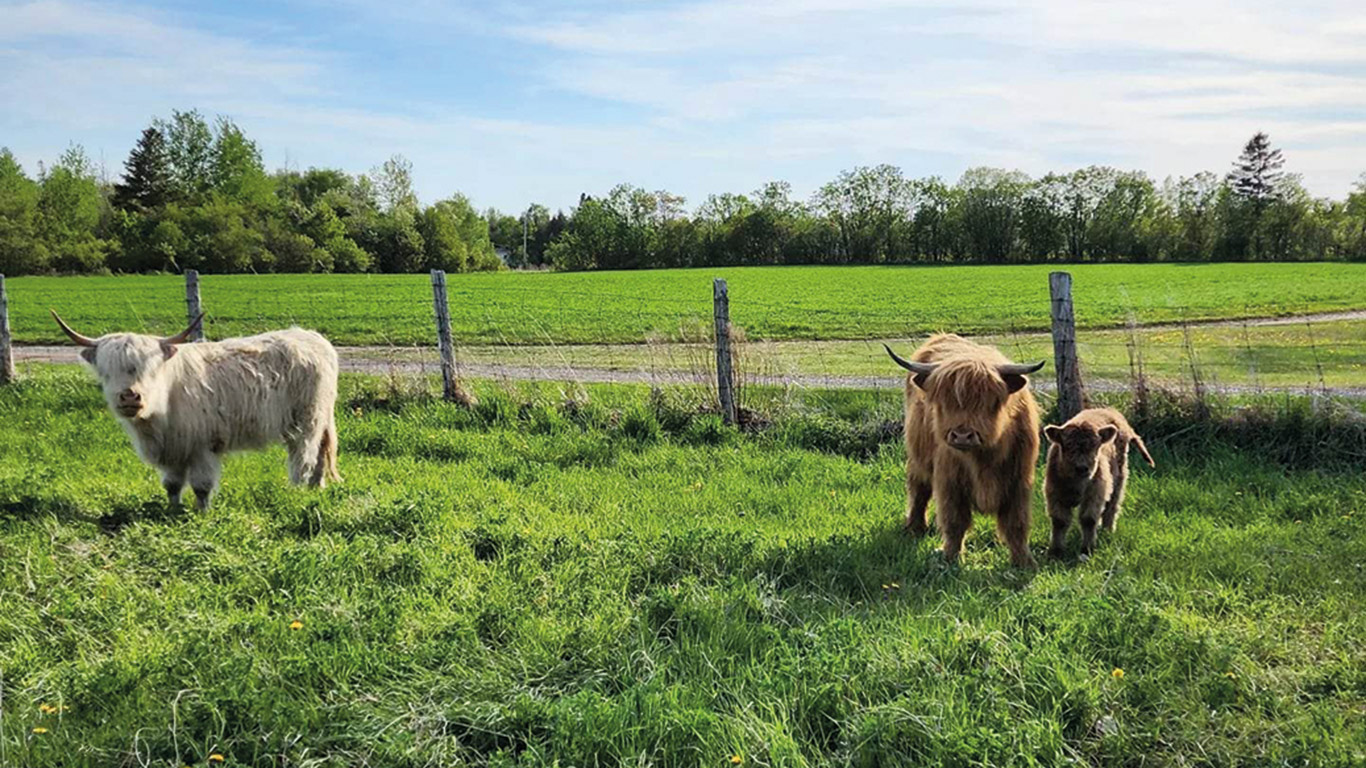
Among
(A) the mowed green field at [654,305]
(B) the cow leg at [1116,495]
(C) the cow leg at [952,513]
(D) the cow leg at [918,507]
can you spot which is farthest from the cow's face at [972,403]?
(A) the mowed green field at [654,305]

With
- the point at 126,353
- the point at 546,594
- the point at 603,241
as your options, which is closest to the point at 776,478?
the point at 546,594

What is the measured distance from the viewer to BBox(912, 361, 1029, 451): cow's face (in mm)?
5445

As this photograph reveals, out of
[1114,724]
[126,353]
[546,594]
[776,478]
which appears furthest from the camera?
[776,478]

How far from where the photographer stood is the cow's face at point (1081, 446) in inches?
230

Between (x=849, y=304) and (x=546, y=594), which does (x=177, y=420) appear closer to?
(x=546, y=594)

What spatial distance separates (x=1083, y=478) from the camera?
588 centimetres

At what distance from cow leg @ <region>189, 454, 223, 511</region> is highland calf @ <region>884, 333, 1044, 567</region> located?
585 cm

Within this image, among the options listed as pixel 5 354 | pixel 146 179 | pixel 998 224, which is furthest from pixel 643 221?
pixel 5 354

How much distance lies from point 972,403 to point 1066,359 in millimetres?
3701

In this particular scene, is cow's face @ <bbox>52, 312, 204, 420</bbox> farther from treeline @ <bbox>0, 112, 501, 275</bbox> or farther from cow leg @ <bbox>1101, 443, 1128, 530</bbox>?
treeline @ <bbox>0, 112, 501, 275</bbox>

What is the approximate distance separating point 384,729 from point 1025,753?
8.60 ft

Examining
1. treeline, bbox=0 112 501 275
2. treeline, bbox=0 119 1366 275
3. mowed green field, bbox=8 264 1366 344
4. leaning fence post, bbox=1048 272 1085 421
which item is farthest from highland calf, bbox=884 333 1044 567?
treeline, bbox=0 119 1366 275

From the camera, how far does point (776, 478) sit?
7938 mm

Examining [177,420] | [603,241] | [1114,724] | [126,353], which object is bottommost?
[1114,724]
